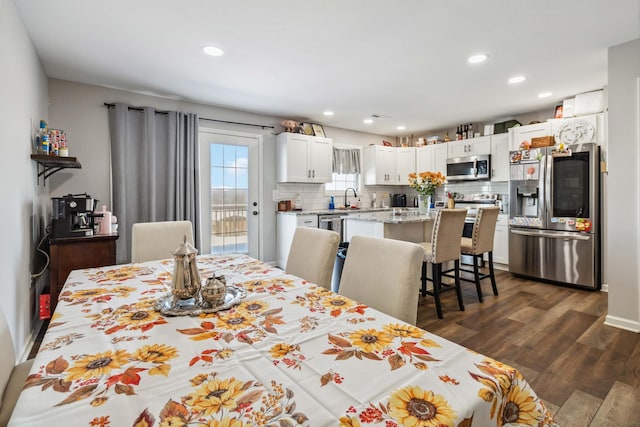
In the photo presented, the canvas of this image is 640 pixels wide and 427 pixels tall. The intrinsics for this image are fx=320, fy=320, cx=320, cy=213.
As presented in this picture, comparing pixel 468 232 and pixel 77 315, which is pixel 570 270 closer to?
pixel 468 232

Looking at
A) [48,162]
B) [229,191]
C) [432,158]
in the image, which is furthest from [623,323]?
[48,162]

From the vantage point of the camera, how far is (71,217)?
9.05 feet

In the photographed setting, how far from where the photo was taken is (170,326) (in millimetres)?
1047

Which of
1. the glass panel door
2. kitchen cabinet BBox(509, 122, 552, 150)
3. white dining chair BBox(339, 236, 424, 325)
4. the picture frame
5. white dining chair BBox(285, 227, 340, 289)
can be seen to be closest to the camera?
white dining chair BBox(339, 236, 424, 325)

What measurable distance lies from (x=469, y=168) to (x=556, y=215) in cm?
155

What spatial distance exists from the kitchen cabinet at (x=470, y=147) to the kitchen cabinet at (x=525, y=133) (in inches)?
17.2

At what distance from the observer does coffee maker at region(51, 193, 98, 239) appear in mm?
2697

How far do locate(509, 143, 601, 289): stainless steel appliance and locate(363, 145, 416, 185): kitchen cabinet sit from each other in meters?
2.10

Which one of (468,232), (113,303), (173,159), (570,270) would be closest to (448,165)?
(468,232)

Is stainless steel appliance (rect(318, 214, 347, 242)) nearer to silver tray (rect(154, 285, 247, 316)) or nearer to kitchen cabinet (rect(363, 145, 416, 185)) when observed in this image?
kitchen cabinet (rect(363, 145, 416, 185))

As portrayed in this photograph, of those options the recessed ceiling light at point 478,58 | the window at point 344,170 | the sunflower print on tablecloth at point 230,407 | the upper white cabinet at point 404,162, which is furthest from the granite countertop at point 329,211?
the sunflower print on tablecloth at point 230,407

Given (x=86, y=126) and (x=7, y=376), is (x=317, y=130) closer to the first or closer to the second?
(x=86, y=126)

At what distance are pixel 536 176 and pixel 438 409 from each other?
4459 millimetres

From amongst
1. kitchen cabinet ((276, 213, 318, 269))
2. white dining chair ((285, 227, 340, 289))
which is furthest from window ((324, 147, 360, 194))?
white dining chair ((285, 227, 340, 289))
